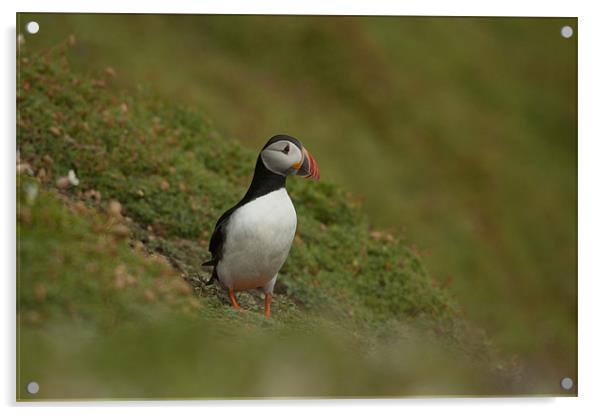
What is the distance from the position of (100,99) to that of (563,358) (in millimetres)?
3888

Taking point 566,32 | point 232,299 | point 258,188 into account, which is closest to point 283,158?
point 258,188

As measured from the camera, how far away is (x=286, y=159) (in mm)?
5984

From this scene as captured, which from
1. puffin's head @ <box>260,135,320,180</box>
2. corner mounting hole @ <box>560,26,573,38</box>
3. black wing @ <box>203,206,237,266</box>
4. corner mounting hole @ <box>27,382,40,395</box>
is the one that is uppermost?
corner mounting hole @ <box>560,26,573,38</box>

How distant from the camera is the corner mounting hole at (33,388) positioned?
5.92 meters

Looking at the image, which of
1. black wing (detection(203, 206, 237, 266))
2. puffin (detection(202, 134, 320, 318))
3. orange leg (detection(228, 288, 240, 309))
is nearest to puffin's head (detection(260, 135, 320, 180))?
puffin (detection(202, 134, 320, 318))

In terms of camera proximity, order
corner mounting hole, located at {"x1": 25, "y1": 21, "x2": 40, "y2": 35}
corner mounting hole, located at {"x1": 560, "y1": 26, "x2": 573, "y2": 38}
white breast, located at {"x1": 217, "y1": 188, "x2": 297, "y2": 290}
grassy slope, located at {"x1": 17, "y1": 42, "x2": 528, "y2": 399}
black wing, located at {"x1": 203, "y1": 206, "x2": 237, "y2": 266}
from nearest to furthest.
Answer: grassy slope, located at {"x1": 17, "y1": 42, "x2": 528, "y2": 399}
white breast, located at {"x1": 217, "y1": 188, "x2": 297, "y2": 290}
black wing, located at {"x1": 203, "y1": 206, "x2": 237, "y2": 266}
corner mounting hole, located at {"x1": 25, "y1": 21, "x2": 40, "y2": 35}
corner mounting hole, located at {"x1": 560, "y1": 26, "x2": 573, "y2": 38}

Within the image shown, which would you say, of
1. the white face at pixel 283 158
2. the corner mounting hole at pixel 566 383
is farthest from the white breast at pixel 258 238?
the corner mounting hole at pixel 566 383

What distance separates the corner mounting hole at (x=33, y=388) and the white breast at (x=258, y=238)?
1364 mm

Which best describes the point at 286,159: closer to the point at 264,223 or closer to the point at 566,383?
the point at 264,223

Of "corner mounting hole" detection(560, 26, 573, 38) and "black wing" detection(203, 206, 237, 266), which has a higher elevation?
"corner mounting hole" detection(560, 26, 573, 38)

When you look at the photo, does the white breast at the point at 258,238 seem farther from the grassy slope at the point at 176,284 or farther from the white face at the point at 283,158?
the grassy slope at the point at 176,284

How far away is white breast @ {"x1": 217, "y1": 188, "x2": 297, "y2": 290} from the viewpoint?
5883 millimetres

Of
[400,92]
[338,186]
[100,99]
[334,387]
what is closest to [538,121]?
[400,92]

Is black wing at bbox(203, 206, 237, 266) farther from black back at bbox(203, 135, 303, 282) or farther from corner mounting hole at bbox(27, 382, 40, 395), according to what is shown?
corner mounting hole at bbox(27, 382, 40, 395)
